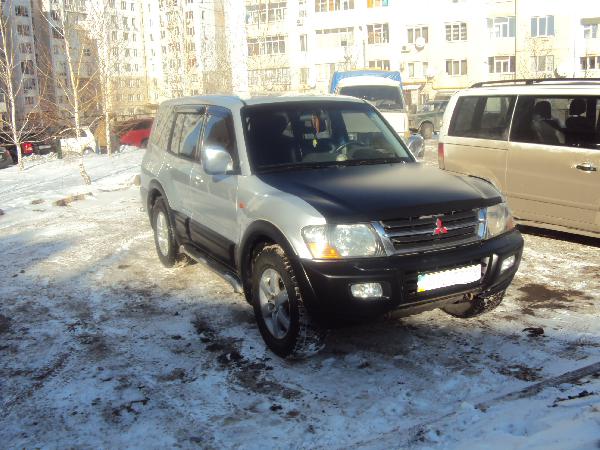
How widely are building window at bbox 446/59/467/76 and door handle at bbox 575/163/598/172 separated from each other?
54.5 metres

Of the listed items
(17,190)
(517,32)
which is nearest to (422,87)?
(517,32)

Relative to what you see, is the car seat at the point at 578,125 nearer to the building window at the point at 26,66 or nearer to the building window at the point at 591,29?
the building window at the point at 26,66

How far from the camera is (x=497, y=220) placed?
4.46 m

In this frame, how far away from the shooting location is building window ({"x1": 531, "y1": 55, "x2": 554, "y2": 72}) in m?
55.1

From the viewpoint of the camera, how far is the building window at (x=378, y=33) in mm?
59469

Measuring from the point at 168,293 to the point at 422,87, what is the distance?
2211 inches

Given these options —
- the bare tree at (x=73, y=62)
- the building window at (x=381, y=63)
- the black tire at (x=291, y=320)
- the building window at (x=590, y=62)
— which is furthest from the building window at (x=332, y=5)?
the black tire at (x=291, y=320)

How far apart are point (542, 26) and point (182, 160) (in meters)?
56.4

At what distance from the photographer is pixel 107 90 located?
2267 cm

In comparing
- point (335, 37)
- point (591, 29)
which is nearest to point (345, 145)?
point (591, 29)

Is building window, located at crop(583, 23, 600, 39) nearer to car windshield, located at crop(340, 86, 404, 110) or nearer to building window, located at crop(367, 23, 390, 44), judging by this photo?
building window, located at crop(367, 23, 390, 44)

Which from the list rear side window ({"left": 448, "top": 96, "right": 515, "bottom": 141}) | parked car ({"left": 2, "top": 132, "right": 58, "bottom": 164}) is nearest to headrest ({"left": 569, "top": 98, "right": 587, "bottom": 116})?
rear side window ({"left": 448, "top": 96, "right": 515, "bottom": 141})

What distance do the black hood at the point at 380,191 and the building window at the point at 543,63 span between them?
55358 mm

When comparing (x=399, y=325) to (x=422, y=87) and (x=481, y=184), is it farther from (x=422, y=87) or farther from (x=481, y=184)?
(x=422, y=87)
